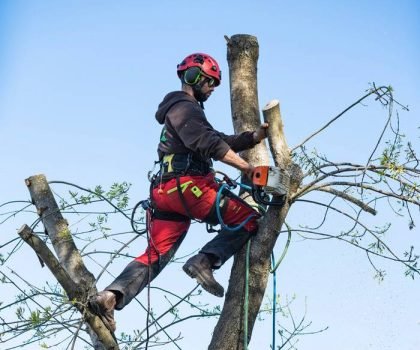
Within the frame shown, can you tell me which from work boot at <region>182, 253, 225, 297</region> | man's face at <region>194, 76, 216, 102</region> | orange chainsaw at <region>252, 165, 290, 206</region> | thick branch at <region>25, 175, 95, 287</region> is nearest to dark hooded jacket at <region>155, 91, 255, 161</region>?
man's face at <region>194, 76, 216, 102</region>

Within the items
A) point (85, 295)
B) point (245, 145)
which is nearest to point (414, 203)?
point (245, 145)

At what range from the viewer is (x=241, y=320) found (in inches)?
211

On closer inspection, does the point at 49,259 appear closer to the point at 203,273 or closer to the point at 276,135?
the point at 203,273

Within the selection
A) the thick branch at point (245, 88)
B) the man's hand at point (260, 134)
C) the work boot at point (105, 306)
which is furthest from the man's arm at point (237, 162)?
the work boot at point (105, 306)

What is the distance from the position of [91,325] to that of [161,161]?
129 cm

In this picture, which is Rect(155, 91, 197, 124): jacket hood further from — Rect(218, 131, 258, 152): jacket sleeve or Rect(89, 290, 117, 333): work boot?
Rect(89, 290, 117, 333): work boot

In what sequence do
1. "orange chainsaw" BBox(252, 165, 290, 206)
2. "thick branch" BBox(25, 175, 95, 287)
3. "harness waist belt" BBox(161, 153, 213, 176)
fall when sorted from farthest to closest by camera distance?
"thick branch" BBox(25, 175, 95, 287) → "harness waist belt" BBox(161, 153, 213, 176) → "orange chainsaw" BBox(252, 165, 290, 206)

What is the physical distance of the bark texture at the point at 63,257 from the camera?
16.6 feet

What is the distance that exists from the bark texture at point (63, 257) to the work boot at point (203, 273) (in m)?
0.63

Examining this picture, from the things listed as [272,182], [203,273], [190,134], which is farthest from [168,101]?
[203,273]

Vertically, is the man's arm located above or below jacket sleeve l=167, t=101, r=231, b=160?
below

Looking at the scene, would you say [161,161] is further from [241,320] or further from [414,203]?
[414,203]

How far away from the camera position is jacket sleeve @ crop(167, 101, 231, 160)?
544cm

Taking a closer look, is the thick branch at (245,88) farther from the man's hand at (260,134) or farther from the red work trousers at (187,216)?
the red work trousers at (187,216)
